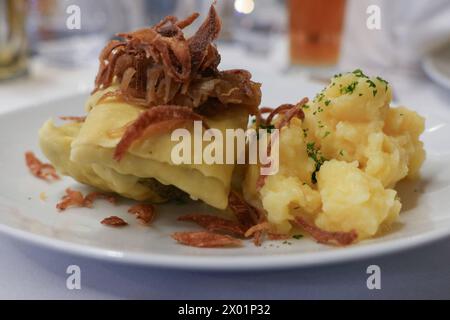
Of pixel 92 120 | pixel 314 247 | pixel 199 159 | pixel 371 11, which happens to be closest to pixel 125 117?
pixel 92 120

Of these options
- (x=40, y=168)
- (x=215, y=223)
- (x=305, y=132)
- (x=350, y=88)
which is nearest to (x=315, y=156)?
(x=305, y=132)

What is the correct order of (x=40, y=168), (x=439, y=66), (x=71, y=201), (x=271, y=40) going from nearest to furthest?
(x=71, y=201) → (x=40, y=168) → (x=439, y=66) → (x=271, y=40)

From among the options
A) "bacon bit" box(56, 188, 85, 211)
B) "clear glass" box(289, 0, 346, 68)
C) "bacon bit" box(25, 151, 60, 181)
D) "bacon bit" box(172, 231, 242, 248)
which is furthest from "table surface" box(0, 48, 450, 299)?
"clear glass" box(289, 0, 346, 68)

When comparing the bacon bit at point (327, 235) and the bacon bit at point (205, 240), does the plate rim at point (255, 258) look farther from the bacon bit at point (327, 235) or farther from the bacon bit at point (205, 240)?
the bacon bit at point (205, 240)

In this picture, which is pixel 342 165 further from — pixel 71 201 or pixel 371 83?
pixel 71 201

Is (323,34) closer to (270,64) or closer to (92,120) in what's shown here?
(270,64)

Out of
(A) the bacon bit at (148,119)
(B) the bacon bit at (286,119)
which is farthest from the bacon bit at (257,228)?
(A) the bacon bit at (148,119)
